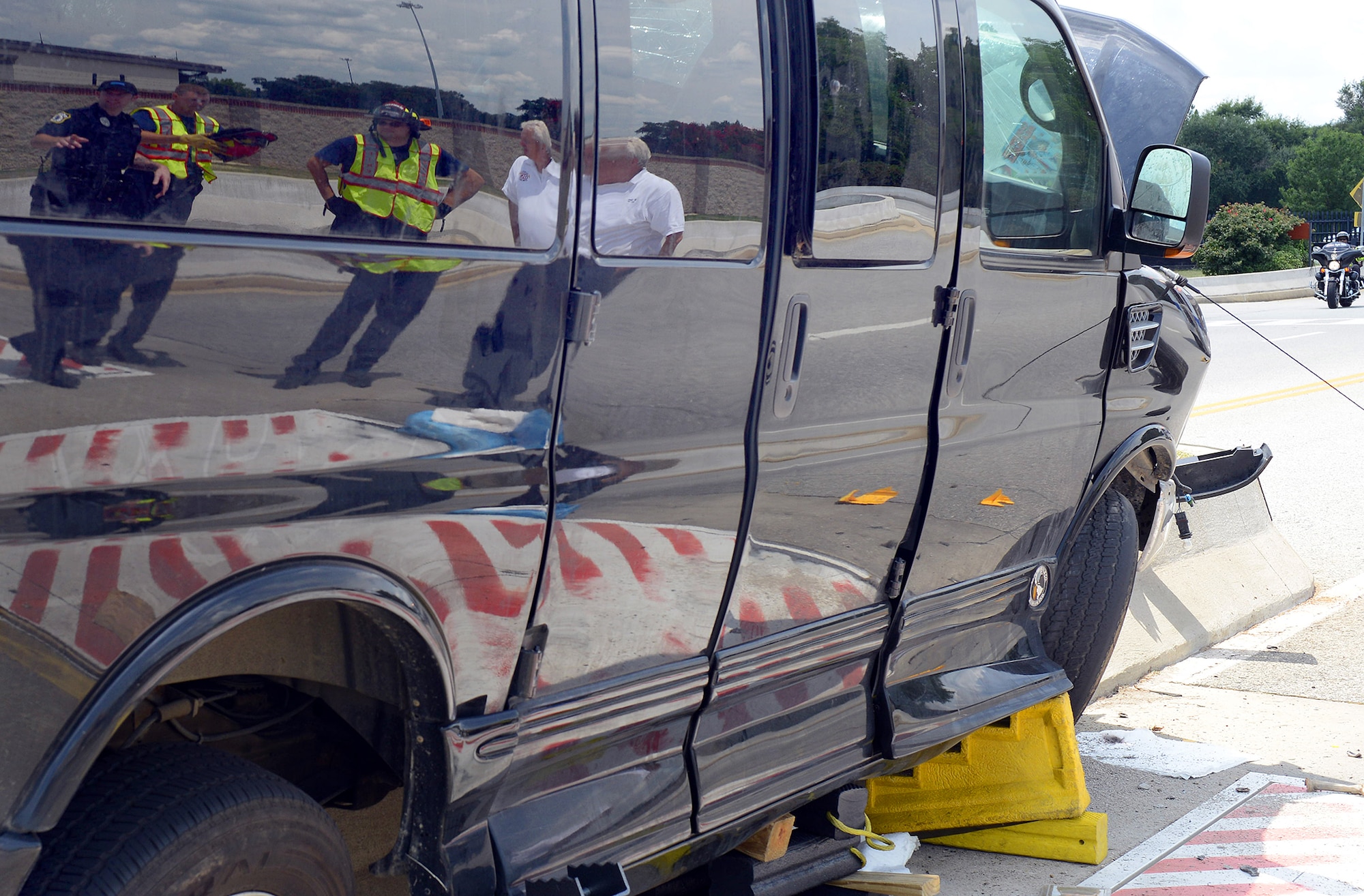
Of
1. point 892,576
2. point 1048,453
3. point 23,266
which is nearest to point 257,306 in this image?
point 23,266

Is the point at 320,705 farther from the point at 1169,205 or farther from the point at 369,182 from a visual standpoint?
the point at 1169,205

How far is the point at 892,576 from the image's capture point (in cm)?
313

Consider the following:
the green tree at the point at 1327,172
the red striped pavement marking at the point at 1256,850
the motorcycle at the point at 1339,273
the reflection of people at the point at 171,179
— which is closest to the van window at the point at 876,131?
the reflection of people at the point at 171,179

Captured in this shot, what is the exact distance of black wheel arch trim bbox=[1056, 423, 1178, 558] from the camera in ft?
13.1

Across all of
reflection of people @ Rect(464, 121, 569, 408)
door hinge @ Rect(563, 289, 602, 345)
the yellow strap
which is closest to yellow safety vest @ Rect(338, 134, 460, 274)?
reflection of people @ Rect(464, 121, 569, 408)

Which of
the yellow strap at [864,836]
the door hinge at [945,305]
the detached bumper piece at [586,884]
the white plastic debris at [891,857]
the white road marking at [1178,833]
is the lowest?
the white road marking at [1178,833]

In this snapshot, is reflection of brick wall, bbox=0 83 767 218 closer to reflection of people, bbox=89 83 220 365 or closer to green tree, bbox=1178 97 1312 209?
reflection of people, bbox=89 83 220 365

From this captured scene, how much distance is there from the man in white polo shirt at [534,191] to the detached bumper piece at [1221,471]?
3.89 metres

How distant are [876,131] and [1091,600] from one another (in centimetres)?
204

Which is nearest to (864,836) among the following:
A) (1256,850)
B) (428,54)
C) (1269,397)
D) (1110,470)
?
(1256,850)

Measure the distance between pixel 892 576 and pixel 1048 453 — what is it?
0.81 m

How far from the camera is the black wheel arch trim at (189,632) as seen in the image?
5.50 feet

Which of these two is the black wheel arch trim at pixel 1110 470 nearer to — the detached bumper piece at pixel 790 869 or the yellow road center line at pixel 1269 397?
the detached bumper piece at pixel 790 869

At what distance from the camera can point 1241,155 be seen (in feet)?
227
